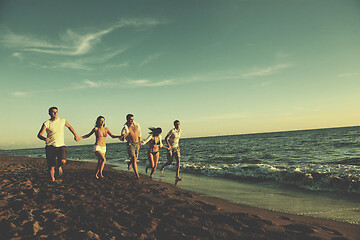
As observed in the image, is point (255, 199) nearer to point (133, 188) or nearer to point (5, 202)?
point (133, 188)

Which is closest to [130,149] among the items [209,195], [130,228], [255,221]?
[209,195]

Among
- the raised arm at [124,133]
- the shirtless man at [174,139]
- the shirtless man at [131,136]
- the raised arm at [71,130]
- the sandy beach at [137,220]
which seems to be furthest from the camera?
the shirtless man at [174,139]

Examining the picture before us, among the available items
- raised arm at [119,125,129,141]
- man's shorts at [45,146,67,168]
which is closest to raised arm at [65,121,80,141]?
man's shorts at [45,146,67,168]

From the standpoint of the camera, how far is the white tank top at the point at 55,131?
5.85 m

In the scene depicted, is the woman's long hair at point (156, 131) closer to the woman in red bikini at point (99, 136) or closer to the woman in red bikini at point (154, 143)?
the woman in red bikini at point (154, 143)

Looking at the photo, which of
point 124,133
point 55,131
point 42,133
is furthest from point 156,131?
point 42,133

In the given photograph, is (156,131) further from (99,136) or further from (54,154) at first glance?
(54,154)

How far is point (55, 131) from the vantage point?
5.92 metres

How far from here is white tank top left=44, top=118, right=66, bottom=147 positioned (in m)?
5.85

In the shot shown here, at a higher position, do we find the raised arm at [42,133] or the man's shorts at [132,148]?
the raised arm at [42,133]

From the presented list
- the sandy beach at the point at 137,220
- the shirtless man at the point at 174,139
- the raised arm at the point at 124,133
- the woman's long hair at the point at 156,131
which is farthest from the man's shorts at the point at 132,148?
the sandy beach at the point at 137,220

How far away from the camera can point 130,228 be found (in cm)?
319

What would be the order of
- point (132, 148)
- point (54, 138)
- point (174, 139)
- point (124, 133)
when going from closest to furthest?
1. point (54, 138)
2. point (124, 133)
3. point (132, 148)
4. point (174, 139)

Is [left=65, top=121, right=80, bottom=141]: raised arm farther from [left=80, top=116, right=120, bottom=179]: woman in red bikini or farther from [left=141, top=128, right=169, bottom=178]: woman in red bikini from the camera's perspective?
[left=141, top=128, right=169, bottom=178]: woman in red bikini
